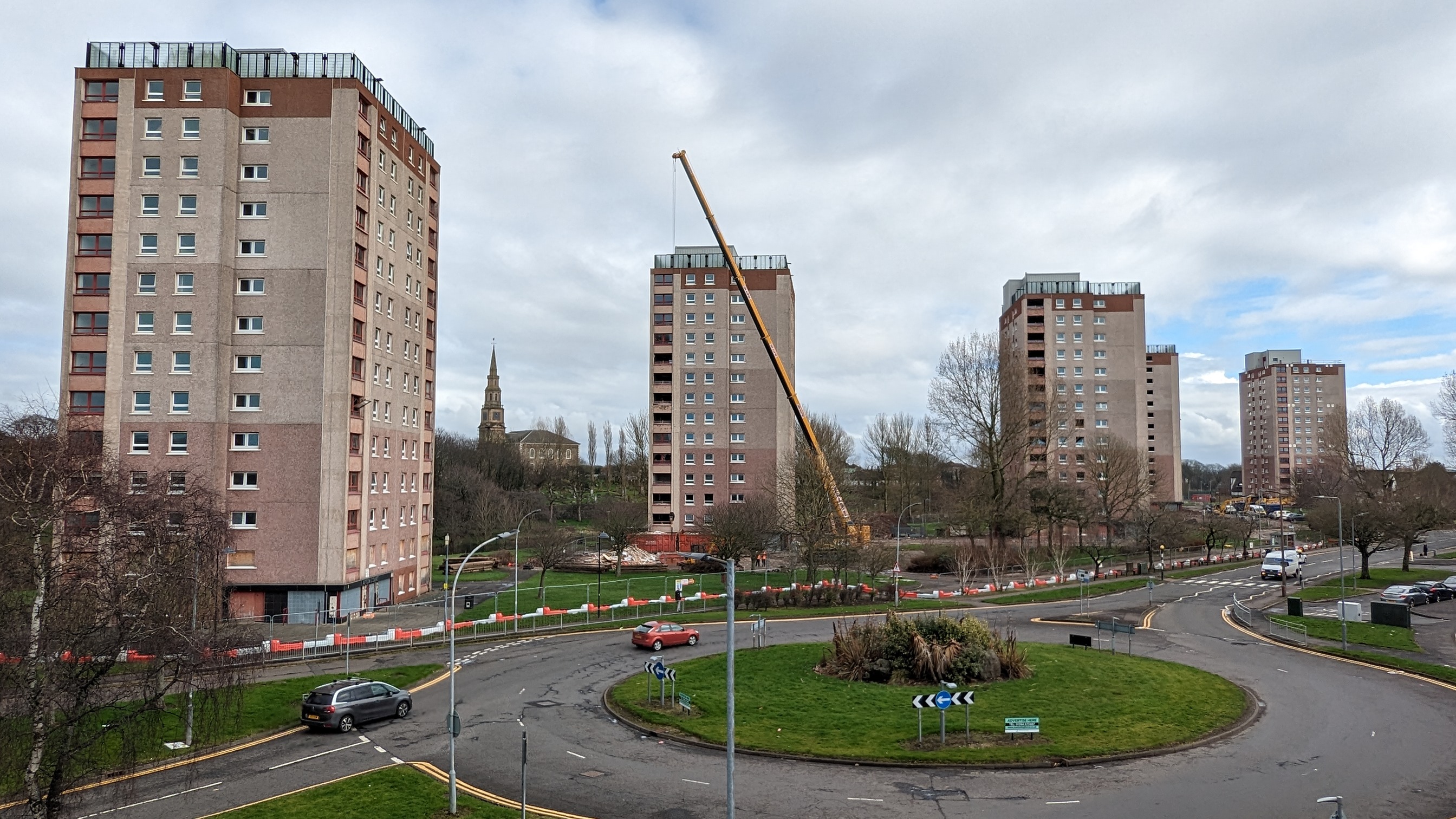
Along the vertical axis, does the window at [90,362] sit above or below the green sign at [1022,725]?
above

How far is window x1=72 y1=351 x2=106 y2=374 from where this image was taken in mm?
46281

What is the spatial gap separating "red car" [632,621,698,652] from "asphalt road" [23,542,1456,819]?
888 cm

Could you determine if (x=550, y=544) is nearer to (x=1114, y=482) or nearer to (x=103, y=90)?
(x=103, y=90)

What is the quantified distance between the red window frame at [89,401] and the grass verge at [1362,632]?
62451mm

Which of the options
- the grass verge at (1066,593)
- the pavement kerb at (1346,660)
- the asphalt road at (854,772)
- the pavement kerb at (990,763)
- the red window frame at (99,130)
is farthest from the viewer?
the grass verge at (1066,593)

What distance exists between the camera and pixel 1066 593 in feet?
183

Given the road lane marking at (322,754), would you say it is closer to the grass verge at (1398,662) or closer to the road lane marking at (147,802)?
the road lane marking at (147,802)

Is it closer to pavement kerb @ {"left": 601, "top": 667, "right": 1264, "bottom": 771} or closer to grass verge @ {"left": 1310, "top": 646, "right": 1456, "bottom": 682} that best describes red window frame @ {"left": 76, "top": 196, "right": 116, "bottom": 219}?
pavement kerb @ {"left": 601, "top": 667, "right": 1264, "bottom": 771}

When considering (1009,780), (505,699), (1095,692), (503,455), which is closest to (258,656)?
(505,699)

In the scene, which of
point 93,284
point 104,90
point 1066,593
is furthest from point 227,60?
point 1066,593

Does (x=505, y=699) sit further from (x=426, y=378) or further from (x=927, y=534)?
(x=927, y=534)

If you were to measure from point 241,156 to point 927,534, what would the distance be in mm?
78105

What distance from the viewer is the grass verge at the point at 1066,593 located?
53.6 m

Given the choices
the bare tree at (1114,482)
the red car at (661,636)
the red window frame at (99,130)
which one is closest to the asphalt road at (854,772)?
the red car at (661,636)
